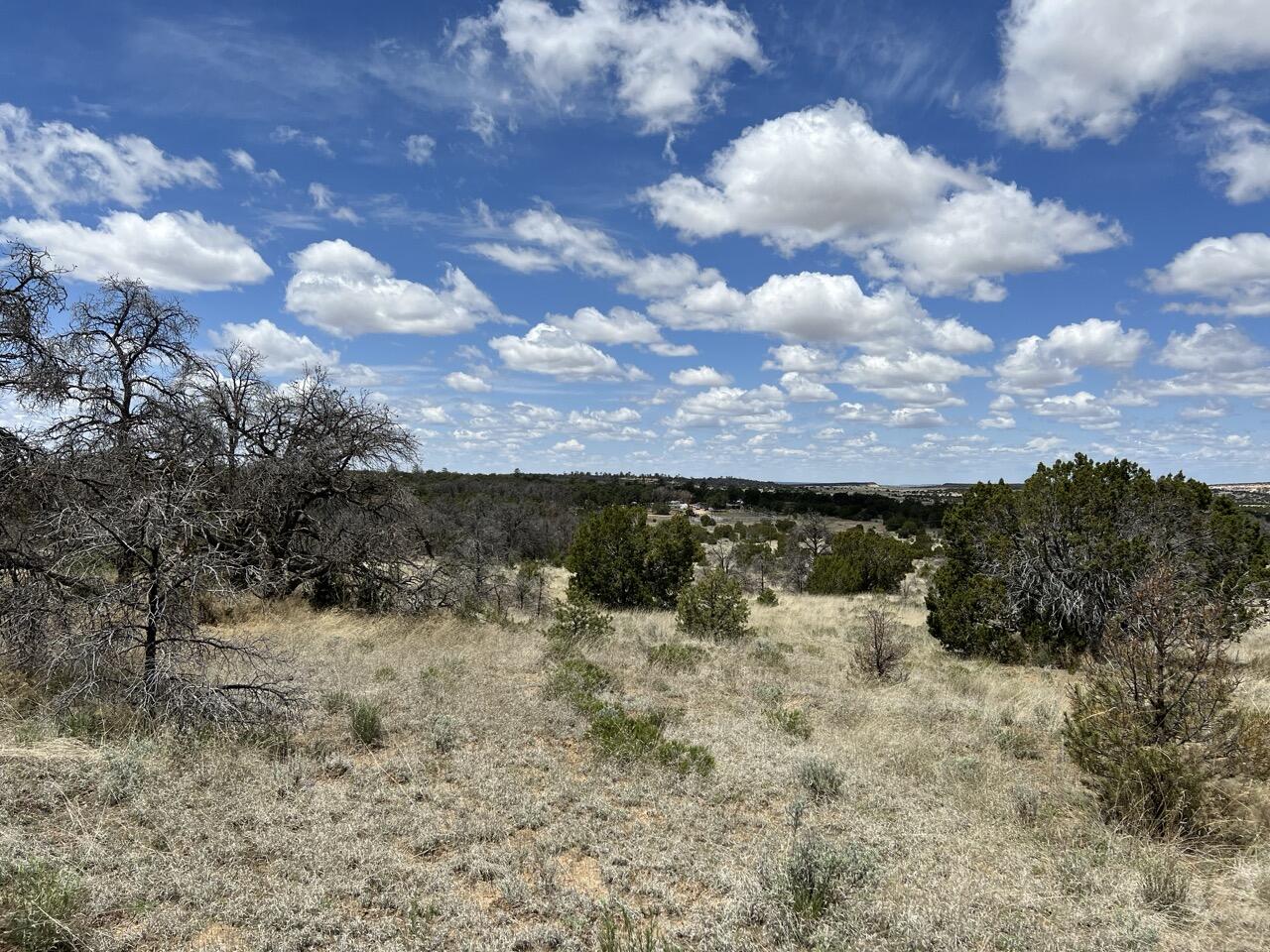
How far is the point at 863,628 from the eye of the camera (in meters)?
17.2

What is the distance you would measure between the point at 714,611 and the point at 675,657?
4.41 meters

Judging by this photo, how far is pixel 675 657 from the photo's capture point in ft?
36.0

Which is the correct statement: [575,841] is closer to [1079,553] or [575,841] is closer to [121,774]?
[121,774]

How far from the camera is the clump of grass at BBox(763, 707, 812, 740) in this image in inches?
299

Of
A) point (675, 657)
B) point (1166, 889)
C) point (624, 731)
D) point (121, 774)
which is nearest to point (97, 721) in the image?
point (121, 774)

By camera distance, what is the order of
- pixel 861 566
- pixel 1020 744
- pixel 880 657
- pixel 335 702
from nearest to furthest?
pixel 335 702 → pixel 1020 744 → pixel 880 657 → pixel 861 566

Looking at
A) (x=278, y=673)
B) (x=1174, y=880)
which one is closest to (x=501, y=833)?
(x=1174, y=880)

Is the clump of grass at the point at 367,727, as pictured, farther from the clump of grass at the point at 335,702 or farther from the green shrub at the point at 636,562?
the green shrub at the point at 636,562

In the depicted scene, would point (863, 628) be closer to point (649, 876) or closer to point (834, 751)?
point (834, 751)

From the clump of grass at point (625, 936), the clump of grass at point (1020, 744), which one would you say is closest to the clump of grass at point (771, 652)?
the clump of grass at point (1020, 744)

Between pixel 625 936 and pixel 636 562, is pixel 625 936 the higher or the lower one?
the lower one

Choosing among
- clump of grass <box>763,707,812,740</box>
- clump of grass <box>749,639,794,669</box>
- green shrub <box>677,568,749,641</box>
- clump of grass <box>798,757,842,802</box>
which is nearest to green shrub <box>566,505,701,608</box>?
green shrub <box>677,568,749,641</box>

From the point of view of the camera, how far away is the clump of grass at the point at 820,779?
586cm

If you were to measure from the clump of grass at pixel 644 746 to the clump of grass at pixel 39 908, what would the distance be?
3.97 m
